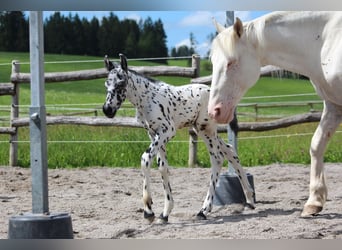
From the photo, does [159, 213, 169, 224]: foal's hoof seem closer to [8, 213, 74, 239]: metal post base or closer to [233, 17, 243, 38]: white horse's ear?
[8, 213, 74, 239]: metal post base

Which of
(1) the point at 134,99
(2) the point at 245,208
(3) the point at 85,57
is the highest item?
(3) the point at 85,57

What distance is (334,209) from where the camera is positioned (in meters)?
5.30

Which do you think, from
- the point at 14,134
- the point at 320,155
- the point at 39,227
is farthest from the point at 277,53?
the point at 14,134

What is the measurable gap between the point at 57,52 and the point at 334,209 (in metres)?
25.4

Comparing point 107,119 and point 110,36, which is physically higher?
point 110,36

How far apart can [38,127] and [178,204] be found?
7.13ft

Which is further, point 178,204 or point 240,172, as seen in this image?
point 178,204

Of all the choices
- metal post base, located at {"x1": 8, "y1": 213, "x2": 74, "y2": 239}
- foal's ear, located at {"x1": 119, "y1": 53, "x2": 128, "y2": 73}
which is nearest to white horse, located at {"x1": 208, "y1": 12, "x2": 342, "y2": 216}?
foal's ear, located at {"x1": 119, "y1": 53, "x2": 128, "y2": 73}

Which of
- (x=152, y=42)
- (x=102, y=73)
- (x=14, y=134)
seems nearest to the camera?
(x=102, y=73)

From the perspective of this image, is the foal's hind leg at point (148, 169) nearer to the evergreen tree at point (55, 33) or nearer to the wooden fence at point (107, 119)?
the wooden fence at point (107, 119)

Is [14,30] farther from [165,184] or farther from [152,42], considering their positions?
[165,184]

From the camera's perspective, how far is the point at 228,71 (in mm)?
4594
